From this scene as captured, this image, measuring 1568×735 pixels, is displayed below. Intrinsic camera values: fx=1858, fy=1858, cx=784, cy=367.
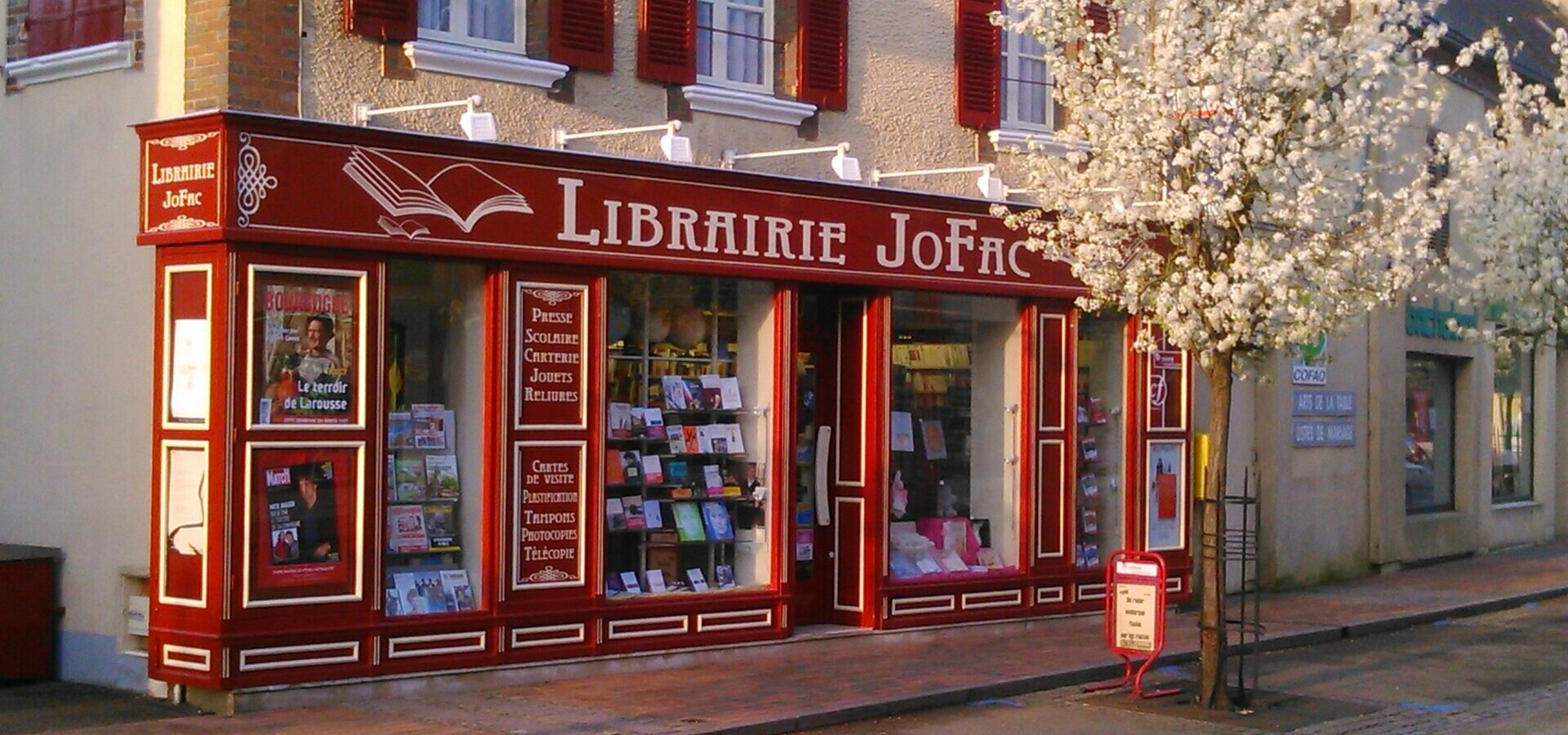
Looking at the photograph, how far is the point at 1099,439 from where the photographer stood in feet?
56.2

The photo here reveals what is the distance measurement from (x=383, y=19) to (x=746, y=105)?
3198 mm

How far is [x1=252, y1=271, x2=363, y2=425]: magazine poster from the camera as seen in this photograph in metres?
11.2

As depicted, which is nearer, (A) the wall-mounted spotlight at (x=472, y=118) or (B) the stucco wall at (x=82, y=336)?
(B) the stucco wall at (x=82, y=336)

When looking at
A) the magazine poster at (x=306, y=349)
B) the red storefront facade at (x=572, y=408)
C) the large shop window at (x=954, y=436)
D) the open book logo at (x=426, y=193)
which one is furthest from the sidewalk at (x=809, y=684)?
the open book logo at (x=426, y=193)

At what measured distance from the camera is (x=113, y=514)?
39.0 ft

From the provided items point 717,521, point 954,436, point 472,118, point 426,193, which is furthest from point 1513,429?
point 426,193

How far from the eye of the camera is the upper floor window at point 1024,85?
16.4m

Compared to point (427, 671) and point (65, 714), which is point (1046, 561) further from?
point (65, 714)

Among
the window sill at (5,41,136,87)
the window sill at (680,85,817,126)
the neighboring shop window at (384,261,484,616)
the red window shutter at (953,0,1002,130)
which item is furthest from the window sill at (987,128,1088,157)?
the window sill at (5,41,136,87)

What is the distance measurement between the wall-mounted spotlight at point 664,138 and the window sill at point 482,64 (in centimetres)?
37

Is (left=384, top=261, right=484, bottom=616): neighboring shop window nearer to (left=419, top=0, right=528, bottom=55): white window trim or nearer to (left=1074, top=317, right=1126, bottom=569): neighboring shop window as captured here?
(left=419, top=0, right=528, bottom=55): white window trim

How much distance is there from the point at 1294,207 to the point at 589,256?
4.69 meters

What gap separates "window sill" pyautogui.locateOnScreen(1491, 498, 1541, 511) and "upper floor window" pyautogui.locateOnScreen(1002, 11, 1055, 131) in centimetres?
1161

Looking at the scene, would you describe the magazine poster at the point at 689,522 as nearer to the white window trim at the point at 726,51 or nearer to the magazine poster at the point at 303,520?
the magazine poster at the point at 303,520
